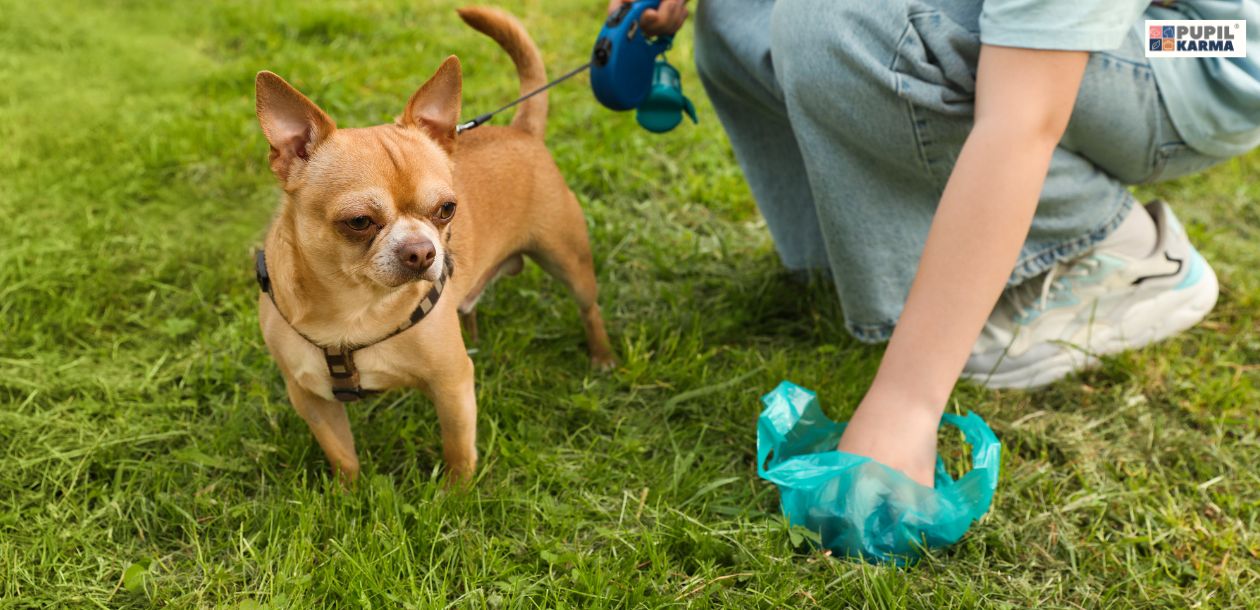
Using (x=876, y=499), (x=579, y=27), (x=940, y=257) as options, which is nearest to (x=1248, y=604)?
(x=876, y=499)

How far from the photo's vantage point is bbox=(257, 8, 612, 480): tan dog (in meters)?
1.74

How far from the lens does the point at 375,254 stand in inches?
67.7

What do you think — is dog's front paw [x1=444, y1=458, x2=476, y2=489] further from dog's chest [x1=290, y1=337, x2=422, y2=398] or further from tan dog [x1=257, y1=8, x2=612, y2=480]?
dog's chest [x1=290, y1=337, x2=422, y2=398]

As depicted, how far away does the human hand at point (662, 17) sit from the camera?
241cm

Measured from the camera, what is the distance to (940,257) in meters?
1.93

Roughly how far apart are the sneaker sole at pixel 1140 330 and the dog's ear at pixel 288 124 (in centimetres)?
169

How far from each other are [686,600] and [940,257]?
815mm

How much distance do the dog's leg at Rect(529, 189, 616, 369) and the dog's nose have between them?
0.82 m

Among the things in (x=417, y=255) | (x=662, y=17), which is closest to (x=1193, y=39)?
(x=662, y=17)

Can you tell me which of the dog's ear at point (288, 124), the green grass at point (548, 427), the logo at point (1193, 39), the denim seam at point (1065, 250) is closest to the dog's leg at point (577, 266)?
the green grass at point (548, 427)

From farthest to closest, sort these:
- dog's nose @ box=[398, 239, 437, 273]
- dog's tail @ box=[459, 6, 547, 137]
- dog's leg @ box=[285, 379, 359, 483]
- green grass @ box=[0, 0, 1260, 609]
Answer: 1. dog's tail @ box=[459, 6, 547, 137]
2. dog's leg @ box=[285, 379, 359, 483]
3. green grass @ box=[0, 0, 1260, 609]
4. dog's nose @ box=[398, 239, 437, 273]

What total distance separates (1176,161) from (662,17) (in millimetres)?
1294

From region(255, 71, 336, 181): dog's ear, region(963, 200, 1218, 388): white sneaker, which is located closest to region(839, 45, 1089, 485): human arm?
region(963, 200, 1218, 388): white sneaker

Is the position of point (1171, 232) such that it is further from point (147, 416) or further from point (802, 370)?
point (147, 416)
